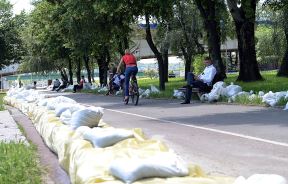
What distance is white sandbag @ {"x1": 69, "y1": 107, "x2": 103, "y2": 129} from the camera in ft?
26.4

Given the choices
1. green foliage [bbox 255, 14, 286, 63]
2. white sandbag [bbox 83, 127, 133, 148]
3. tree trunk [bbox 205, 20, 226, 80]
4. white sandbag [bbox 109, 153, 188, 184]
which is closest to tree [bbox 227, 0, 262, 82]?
tree trunk [bbox 205, 20, 226, 80]

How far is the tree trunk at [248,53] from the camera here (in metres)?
25.8

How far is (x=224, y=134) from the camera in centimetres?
946

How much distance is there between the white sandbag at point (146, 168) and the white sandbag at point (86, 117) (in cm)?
373

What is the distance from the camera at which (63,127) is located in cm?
800

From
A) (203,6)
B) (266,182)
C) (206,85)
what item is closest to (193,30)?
(203,6)

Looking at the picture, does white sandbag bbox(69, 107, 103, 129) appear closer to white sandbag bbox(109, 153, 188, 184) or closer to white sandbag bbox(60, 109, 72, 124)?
white sandbag bbox(60, 109, 72, 124)

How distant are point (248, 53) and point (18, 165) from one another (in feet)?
67.9

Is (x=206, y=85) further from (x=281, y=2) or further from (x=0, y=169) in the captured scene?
(x=0, y=169)

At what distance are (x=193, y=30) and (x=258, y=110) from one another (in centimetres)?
3221

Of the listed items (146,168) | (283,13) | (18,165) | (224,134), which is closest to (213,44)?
(283,13)

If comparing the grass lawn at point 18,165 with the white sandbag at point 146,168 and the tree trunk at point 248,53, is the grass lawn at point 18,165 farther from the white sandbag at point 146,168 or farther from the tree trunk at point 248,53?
the tree trunk at point 248,53

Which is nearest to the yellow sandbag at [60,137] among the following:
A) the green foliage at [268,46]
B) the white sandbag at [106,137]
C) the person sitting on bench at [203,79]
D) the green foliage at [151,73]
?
the white sandbag at [106,137]

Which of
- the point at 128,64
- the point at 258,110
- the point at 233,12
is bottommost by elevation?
the point at 258,110
